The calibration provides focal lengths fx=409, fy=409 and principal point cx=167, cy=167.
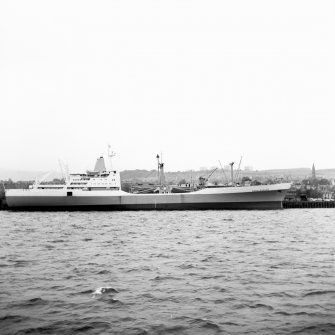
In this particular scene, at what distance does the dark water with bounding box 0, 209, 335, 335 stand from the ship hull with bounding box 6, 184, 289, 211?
30.1 metres

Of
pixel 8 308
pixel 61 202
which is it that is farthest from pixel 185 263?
pixel 61 202

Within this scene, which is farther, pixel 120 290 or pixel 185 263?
pixel 185 263

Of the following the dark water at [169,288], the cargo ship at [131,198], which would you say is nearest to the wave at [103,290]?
the dark water at [169,288]

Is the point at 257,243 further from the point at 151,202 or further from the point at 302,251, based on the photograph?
the point at 151,202

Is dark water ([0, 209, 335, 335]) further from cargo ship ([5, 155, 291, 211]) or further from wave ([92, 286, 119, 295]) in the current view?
cargo ship ([5, 155, 291, 211])

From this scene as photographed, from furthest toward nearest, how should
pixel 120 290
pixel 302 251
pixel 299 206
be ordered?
pixel 299 206 < pixel 302 251 < pixel 120 290

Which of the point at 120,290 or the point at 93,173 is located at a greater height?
the point at 93,173

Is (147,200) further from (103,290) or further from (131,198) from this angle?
(103,290)

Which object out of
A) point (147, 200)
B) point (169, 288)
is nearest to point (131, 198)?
point (147, 200)

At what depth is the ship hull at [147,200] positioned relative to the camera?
1997 inches

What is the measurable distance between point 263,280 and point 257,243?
7.96 m

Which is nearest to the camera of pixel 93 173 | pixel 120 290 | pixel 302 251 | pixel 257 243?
pixel 120 290

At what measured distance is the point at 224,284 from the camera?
12055 millimetres

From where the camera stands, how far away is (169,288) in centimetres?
1170
